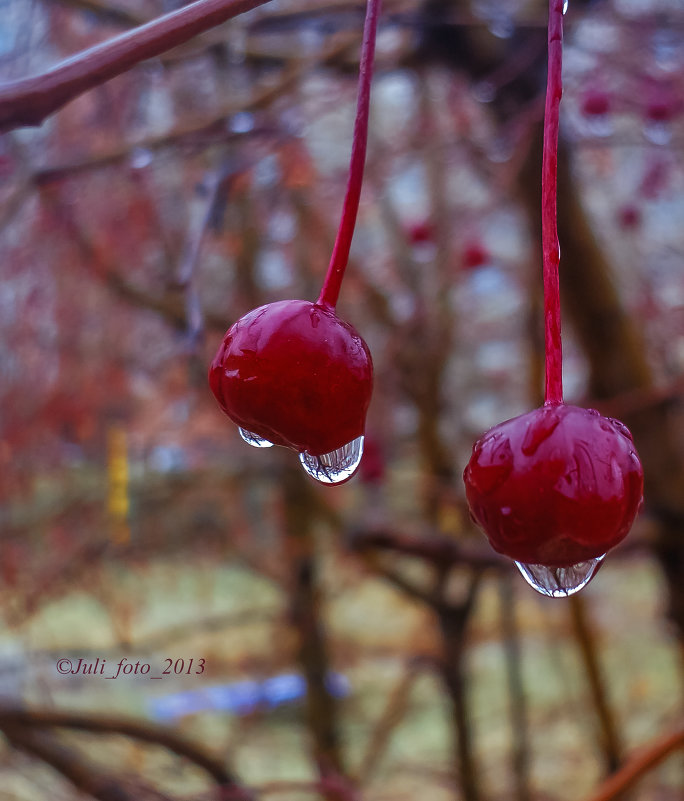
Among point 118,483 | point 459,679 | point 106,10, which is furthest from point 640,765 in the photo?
point 118,483

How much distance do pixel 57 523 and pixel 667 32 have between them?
2.57m

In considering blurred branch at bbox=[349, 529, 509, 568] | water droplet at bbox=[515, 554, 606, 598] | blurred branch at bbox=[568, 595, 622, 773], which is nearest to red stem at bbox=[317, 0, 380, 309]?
water droplet at bbox=[515, 554, 606, 598]

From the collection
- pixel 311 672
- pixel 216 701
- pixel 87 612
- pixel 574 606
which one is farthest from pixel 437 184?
pixel 87 612

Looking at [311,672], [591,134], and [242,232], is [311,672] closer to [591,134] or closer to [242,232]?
[242,232]

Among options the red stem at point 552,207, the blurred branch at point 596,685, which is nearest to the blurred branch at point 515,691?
the blurred branch at point 596,685

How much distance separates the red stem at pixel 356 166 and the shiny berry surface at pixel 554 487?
0.37 feet

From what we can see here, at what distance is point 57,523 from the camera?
10.2 feet

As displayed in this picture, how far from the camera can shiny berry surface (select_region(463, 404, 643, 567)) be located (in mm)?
348

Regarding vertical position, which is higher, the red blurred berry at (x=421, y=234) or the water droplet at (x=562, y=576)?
the water droplet at (x=562, y=576)

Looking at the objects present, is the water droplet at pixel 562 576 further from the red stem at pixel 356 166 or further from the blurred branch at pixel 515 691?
the blurred branch at pixel 515 691

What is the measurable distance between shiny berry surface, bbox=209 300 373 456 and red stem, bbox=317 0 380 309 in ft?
0.07

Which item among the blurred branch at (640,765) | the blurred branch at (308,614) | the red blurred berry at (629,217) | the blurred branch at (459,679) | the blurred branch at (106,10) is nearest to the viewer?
the blurred branch at (640,765)

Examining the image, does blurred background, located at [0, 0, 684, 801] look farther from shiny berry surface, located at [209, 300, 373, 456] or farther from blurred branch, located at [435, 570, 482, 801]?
shiny berry surface, located at [209, 300, 373, 456]

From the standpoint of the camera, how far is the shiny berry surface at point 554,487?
348 mm
